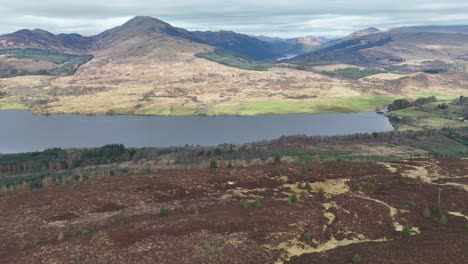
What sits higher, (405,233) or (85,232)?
(85,232)

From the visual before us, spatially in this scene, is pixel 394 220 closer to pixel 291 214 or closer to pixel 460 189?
pixel 291 214

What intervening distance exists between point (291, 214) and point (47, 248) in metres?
26.6

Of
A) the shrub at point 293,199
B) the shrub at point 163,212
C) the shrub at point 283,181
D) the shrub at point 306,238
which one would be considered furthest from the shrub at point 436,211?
the shrub at point 163,212

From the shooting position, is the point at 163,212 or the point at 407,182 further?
the point at 407,182

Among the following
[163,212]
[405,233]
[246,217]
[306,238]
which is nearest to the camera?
[306,238]

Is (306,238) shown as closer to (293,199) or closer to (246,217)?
(246,217)

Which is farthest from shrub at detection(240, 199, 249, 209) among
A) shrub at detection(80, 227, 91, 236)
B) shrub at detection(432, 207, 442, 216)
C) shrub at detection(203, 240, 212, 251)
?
shrub at detection(432, 207, 442, 216)

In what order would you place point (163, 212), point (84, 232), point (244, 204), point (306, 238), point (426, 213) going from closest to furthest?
point (84, 232)
point (306, 238)
point (163, 212)
point (244, 204)
point (426, 213)

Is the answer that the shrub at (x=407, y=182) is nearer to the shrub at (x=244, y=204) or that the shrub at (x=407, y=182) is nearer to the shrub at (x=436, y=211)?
the shrub at (x=436, y=211)

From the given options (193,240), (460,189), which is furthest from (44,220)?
(460,189)

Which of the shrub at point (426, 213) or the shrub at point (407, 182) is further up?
the shrub at point (407, 182)

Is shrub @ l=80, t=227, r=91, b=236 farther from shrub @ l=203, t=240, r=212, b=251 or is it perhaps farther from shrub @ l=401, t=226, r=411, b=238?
shrub @ l=401, t=226, r=411, b=238

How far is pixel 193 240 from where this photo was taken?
1736 inches

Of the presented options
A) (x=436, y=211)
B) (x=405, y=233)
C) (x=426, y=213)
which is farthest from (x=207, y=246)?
(x=436, y=211)
